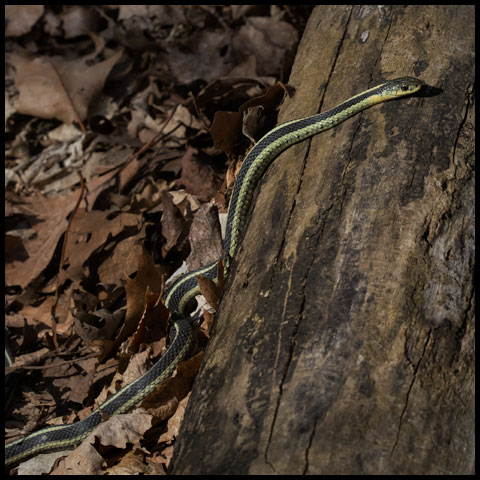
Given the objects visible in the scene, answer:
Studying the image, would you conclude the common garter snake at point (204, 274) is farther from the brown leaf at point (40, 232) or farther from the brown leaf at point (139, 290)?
the brown leaf at point (40, 232)

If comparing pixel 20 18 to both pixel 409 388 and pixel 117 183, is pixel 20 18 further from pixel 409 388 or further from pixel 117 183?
pixel 409 388

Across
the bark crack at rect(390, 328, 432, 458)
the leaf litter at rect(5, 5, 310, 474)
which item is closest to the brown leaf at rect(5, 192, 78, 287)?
the leaf litter at rect(5, 5, 310, 474)

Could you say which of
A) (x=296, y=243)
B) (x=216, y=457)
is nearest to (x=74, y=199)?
(x=296, y=243)

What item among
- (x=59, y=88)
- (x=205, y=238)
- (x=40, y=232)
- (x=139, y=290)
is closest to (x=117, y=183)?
(x=40, y=232)

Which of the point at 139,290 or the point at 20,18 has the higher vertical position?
the point at 20,18

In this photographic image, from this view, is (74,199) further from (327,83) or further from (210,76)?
(327,83)

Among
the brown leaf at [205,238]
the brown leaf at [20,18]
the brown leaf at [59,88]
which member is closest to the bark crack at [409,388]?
the brown leaf at [205,238]

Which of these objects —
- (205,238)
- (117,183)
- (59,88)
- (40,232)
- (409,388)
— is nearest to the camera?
(409,388)
